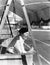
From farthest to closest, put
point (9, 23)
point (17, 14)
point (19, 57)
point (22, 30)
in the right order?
point (9, 23), point (17, 14), point (22, 30), point (19, 57)

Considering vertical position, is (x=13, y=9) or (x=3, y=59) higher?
(x=13, y=9)

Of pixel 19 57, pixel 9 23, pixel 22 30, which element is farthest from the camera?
pixel 9 23

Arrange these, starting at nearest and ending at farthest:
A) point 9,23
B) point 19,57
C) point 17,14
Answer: point 19,57
point 17,14
point 9,23

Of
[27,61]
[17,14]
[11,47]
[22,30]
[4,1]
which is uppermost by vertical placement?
[4,1]

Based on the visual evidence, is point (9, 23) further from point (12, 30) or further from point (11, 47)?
point (11, 47)

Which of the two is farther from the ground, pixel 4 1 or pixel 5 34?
pixel 4 1

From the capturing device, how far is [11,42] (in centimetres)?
238

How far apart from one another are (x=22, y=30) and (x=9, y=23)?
0.89m

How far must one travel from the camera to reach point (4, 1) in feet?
7.99

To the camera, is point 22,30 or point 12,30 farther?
point 12,30

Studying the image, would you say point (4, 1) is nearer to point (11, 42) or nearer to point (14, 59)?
point (11, 42)

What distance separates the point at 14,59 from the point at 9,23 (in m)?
1.14

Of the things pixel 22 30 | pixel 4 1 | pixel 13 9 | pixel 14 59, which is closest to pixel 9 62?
pixel 14 59

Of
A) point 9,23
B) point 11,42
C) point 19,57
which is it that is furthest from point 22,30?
point 9,23
